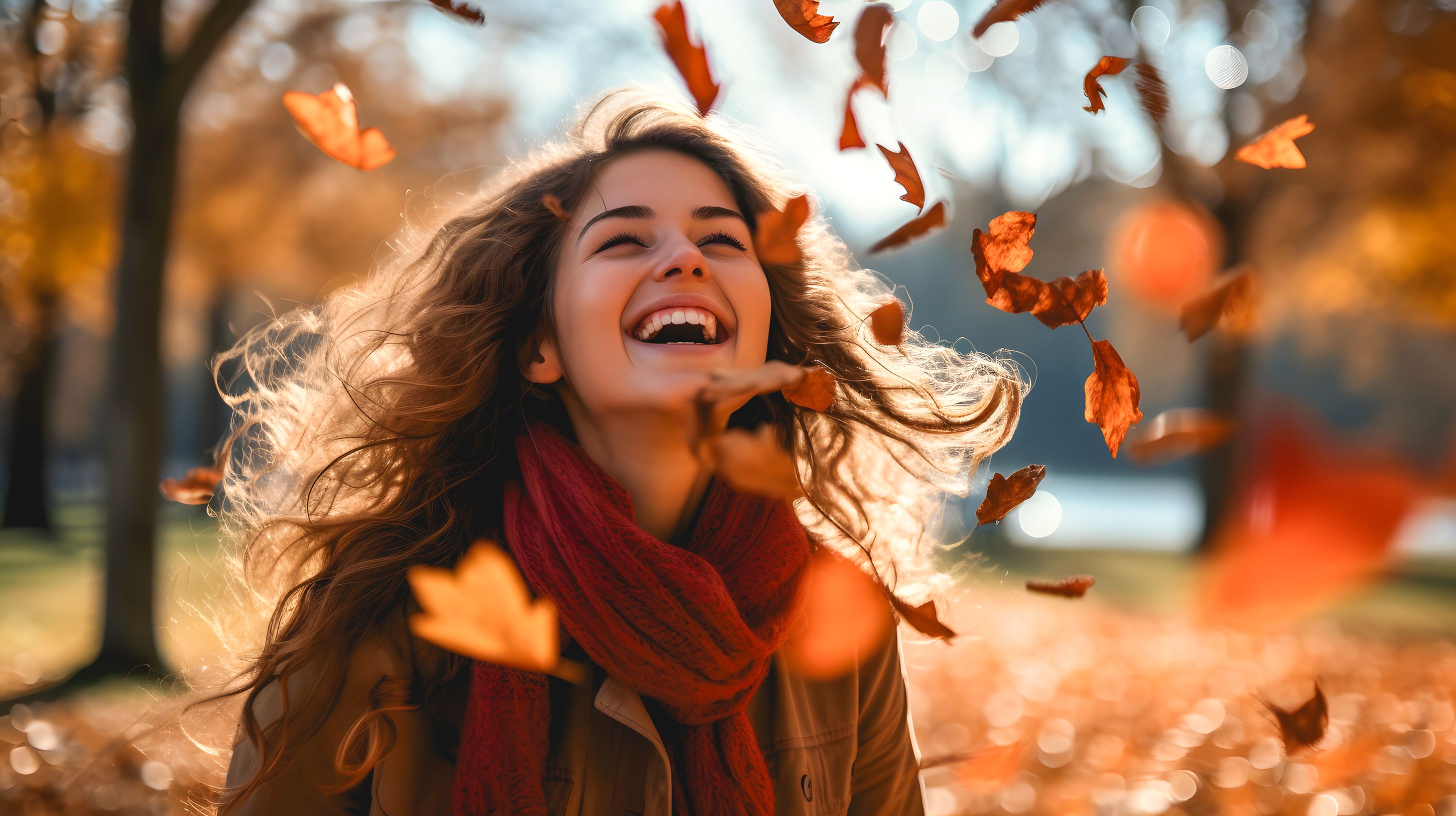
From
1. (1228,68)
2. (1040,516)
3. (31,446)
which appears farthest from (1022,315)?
(1040,516)

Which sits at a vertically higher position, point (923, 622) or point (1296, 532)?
point (923, 622)

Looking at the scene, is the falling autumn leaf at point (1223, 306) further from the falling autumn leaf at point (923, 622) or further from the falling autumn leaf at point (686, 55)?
the falling autumn leaf at point (686, 55)

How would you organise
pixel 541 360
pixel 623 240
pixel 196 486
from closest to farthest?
pixel 623 240, pixel 541 360, pixel 196 486

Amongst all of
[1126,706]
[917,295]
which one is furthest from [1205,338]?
[917,295]

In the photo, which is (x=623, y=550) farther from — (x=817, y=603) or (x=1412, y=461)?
(x=1412, y=461)

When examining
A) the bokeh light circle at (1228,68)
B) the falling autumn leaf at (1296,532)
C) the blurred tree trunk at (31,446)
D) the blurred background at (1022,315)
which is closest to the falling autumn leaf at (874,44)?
the blurred background at (1022,315)

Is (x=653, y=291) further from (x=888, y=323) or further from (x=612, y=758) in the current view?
(x=612, y=758)

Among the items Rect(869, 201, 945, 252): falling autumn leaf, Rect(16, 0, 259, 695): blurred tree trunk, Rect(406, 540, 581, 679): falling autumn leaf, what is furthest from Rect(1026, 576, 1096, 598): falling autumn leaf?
Rect(16, 0, 259, 695): blurred tree trunk

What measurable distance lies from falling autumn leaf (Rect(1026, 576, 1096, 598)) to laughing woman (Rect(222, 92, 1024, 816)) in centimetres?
50

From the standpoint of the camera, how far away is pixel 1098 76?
5.96ft

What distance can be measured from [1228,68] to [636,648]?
11240mm

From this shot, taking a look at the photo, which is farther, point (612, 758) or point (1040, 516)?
point (1040, 516)

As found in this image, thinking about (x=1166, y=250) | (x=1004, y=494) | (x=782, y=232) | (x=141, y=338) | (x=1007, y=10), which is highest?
(x=1007, y=10)

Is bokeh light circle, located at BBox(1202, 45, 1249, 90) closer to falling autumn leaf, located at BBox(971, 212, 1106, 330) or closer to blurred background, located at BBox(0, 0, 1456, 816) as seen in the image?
blurred background, located at BBox(0, 0, 1456, 816)
